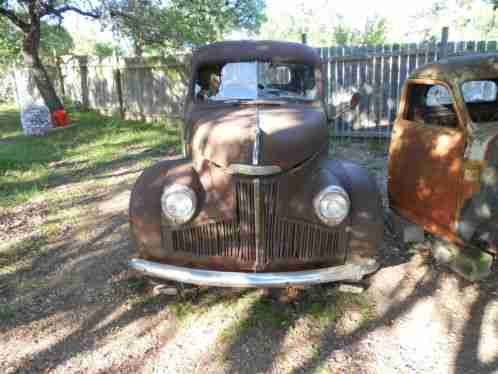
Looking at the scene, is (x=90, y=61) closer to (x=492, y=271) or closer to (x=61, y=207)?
(x=61, y=207)

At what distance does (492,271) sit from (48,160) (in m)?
7.72

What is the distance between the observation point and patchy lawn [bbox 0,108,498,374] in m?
2.67

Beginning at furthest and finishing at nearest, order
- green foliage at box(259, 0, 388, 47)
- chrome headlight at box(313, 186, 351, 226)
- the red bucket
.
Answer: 1. green foliage at box(259, 0, 388, 47)
2. the red bucket
3. chrome headlight at box(313, 186, 351, 226)

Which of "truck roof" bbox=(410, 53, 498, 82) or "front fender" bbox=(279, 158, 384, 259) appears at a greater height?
"truck roof" bbox=(410, 53, 498, 82)

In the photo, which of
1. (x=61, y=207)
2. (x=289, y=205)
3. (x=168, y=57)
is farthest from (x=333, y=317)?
(x=168, y=57)

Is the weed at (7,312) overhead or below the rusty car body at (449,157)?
below

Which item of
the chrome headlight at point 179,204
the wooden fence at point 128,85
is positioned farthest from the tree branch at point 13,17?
the chrome headlight at point 179,204

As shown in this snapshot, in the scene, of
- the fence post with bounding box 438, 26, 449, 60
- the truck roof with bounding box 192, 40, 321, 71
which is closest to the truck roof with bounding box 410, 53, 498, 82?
the truck roof with bounding box 192, 40, 321, 71

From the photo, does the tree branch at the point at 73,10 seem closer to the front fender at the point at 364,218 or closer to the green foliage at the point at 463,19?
the front fender at the point at 364,218

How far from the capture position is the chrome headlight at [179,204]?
9.20 feet

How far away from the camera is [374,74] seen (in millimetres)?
8141

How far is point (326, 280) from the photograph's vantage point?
9.20 ft

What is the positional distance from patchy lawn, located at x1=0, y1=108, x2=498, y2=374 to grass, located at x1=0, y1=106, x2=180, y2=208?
207cm

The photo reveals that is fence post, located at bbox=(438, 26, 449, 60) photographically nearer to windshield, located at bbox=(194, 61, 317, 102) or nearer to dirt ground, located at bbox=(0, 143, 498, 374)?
windshield, located at bbox=(194, 61, 317, 102)
